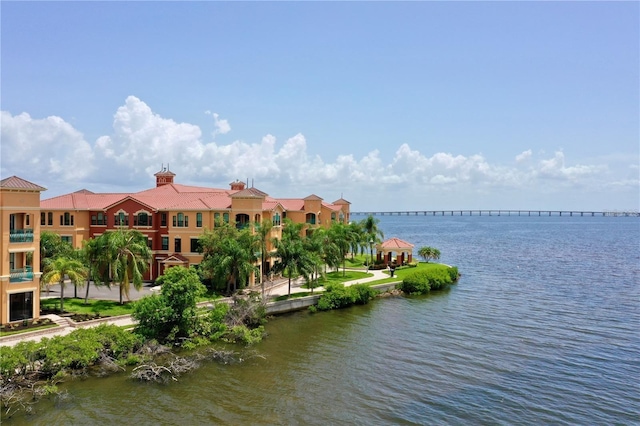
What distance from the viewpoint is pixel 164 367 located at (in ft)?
85.6

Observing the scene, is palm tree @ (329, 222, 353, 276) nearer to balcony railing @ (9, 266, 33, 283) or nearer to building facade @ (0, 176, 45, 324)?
building facade @ (0, 176, 45, 324)

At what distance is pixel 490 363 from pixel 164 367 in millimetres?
19176

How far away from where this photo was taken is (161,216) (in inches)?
1949

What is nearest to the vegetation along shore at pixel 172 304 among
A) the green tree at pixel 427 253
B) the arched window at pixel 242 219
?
the arched window at pixel 242 219

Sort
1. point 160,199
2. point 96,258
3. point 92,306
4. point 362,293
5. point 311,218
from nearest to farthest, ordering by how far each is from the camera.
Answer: point 92,306, point 96,258, point 362,293, point 160,199, point 311,218

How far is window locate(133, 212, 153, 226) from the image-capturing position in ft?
162

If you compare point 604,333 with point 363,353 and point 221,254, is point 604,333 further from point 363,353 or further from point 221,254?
point 221,254

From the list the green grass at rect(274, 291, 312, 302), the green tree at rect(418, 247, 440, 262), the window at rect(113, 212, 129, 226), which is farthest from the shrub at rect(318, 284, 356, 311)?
the green tree at rect(418, 247, 440, 262)

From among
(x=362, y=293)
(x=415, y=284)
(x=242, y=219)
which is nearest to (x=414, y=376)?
(x=362, y=293)

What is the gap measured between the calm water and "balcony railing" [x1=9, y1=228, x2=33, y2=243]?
12.0 metres

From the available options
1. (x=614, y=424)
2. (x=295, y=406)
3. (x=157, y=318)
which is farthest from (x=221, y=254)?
(x=614, y=424)

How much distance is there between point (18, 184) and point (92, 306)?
35.0ft

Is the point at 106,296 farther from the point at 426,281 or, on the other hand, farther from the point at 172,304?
the point at 426,281

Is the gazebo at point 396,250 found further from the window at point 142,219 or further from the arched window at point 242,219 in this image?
the window at point 142,219
